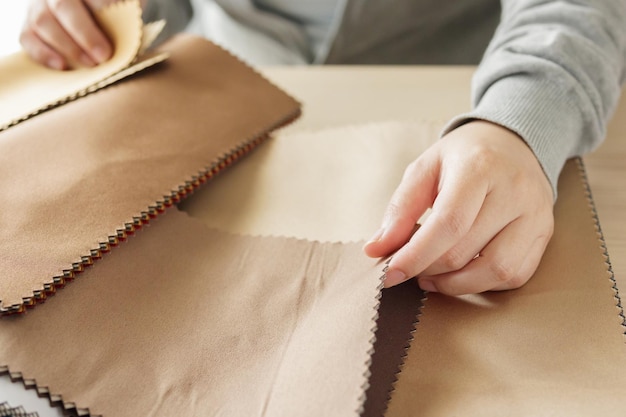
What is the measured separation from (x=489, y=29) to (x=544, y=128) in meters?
0.47

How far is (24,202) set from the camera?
19.3 inches

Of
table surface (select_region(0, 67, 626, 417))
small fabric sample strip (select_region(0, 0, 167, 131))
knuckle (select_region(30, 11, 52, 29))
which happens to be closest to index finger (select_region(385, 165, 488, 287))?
table surface (select_region(0, 67, 626, 417))

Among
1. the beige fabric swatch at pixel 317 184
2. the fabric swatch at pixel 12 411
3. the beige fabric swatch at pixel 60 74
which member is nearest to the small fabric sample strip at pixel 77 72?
the beige fabric swatch at pixel 60 74

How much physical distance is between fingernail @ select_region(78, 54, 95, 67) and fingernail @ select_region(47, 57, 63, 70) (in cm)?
2

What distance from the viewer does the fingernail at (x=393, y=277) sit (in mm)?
443

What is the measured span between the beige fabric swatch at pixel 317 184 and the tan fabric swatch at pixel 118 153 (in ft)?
0.09

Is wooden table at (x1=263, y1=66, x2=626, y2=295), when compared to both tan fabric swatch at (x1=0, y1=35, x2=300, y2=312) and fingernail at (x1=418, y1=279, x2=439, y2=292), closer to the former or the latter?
tan fabric swatch at (x1=0, y1=35, x2=300, y2=312)

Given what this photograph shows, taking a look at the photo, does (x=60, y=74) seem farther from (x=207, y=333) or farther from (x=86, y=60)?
(x=207, y=333)

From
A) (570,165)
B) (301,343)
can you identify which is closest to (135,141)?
(301,343)

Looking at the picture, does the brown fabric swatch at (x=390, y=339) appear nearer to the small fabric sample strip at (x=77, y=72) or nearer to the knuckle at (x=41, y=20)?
the small fabric sample strip at (x=77, y=72)

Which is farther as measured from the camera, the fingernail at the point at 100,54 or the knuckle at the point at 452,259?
the fingernail at the point at 100,54

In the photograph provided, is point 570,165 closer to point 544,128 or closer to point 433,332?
point 544,128

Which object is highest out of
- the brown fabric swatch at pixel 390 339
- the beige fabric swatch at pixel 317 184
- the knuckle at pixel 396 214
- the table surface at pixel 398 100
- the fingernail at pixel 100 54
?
the fingernail at pixel 100 54

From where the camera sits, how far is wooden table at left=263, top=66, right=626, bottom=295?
70 cm
